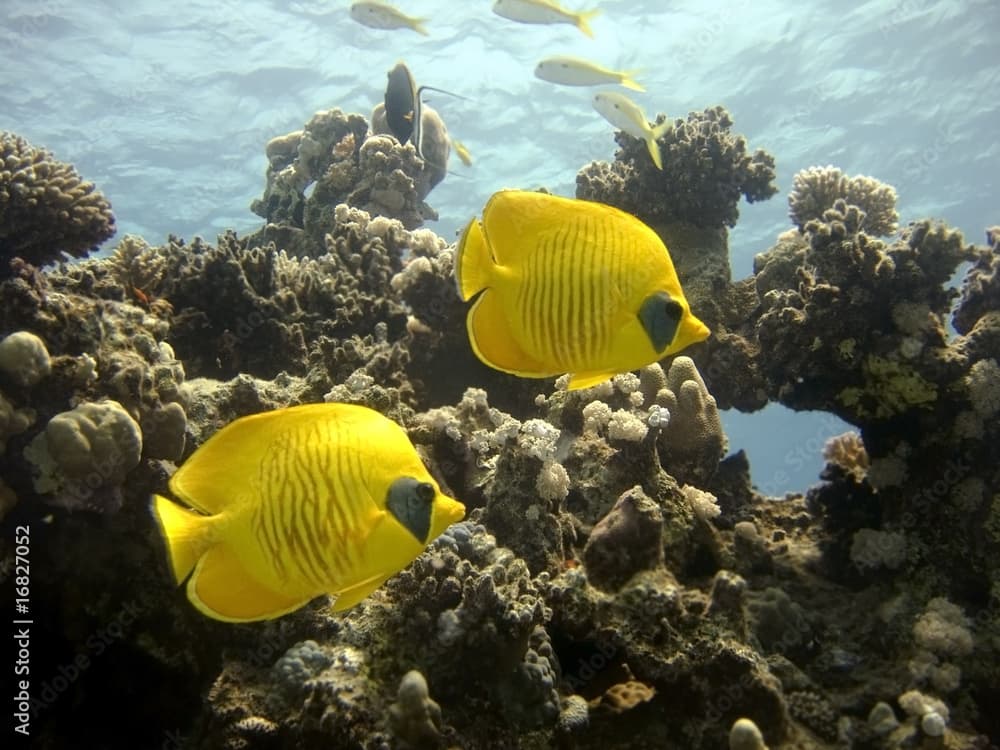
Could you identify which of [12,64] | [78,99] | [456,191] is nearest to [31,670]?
[12,64]

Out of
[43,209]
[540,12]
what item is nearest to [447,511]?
[43,209]

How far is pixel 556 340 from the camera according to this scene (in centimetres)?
175

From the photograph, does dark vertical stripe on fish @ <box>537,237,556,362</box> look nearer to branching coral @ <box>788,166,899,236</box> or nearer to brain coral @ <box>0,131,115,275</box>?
brain coral @ <box>0,131,115,275</box>

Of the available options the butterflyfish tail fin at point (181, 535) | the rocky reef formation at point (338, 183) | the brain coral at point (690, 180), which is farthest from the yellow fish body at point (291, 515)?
the rocky reef formation at point (338, 183)

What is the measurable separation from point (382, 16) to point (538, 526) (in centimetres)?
800

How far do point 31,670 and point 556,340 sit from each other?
350 centimetres

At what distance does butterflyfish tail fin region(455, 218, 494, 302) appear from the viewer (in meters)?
1.78

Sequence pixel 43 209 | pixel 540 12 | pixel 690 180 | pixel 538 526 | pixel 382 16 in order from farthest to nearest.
Answer: pixel 382 16, pixel 540 12, pixel 690 180, pixel 43 209, pixel 538 526

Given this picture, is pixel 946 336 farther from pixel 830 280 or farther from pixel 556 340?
pixel 556 340

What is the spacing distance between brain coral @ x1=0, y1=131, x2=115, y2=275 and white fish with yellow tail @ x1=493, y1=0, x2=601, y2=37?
5.54 metres

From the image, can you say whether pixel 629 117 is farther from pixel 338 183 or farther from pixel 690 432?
pixel 338 183

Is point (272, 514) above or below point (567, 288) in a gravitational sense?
Answer: below

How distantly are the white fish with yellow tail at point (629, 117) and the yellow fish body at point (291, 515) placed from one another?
553cm

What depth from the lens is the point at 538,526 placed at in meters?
3.79
